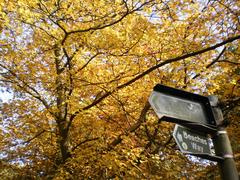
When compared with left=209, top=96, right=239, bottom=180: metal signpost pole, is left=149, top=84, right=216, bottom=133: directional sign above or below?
above

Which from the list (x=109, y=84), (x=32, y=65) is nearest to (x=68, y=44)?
(x=109, y=84)

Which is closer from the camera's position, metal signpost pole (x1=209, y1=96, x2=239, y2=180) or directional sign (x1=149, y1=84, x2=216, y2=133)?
metal signpost pole (x1=209, y1=96, x2=239, y2=180)

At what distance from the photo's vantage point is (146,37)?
658 cm

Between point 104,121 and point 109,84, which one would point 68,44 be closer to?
point 109,84

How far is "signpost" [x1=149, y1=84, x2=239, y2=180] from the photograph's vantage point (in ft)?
6.71

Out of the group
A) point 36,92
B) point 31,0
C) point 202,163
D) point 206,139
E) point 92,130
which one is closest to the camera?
point 206,139

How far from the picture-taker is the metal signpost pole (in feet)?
6.48

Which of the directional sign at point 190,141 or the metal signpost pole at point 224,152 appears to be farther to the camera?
the directional sign at point 190,141

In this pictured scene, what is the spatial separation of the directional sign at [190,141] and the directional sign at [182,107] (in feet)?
0.19

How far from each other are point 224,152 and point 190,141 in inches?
9.6

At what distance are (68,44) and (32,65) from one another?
2.33 metres

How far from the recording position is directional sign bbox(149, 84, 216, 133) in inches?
83.2

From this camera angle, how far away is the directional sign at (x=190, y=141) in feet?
6.82

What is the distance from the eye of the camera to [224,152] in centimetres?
206
